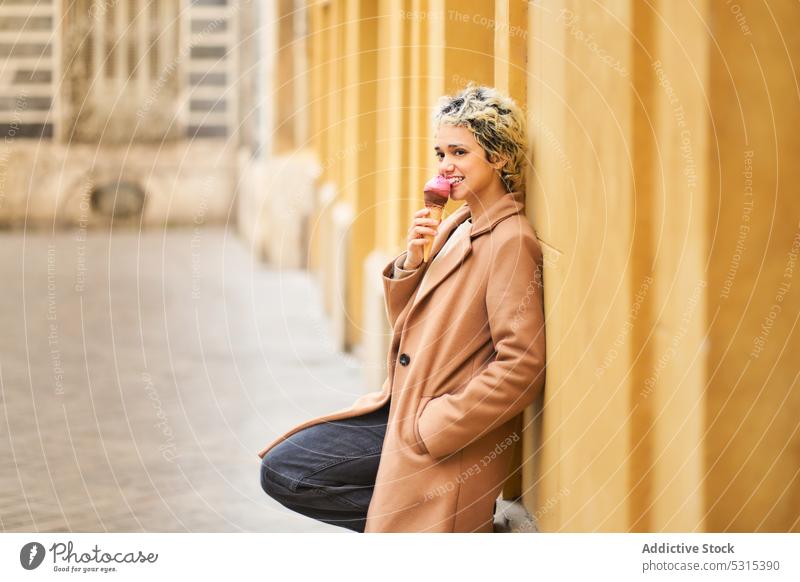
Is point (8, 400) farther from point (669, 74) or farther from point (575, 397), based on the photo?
point (669, 74)

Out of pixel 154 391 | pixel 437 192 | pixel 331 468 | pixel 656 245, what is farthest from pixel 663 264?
pixel 154 391

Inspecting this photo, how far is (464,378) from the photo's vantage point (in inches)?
151

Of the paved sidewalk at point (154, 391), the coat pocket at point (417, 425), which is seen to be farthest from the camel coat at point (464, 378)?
the paved sidewalk at point (154, 391)

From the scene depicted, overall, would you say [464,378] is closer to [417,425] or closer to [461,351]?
[461,351]

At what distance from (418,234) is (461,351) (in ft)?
1.31

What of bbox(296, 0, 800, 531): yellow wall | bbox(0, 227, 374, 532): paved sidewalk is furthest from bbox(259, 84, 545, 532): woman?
bbox(0, 227, 374, 532): paved sidewalk

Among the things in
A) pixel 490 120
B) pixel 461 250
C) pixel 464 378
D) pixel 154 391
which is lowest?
pixel 154 391

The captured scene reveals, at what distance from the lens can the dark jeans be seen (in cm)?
410

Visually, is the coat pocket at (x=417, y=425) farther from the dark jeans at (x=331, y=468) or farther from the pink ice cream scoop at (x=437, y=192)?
the pink ice cream scoop at (x=437, y=192)

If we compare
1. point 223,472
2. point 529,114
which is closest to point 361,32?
point 223,472

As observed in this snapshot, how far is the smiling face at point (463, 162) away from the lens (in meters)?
3.88

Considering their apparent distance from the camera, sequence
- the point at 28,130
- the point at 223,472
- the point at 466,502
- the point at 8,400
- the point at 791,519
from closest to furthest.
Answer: the point at 791,519 → the point at 466,502 → the point at 223,472 → the point at 8,400 → the point at 28,130
